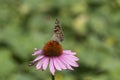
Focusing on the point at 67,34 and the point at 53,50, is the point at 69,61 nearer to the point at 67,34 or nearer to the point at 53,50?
the point at 53,50

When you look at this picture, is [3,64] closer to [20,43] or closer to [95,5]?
[20,43]

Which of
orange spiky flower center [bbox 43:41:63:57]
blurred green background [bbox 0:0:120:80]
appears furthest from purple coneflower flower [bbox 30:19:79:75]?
blurred green background [bbox 0:0:120:80]

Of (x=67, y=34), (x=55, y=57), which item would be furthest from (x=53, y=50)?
(x=67, y=34)

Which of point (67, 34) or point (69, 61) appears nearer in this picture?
point (69, 61)

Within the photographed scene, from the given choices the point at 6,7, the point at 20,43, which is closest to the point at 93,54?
the point at 20,43

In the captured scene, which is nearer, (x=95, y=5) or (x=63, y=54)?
(x=63, y=54)

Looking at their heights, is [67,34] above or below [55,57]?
above
